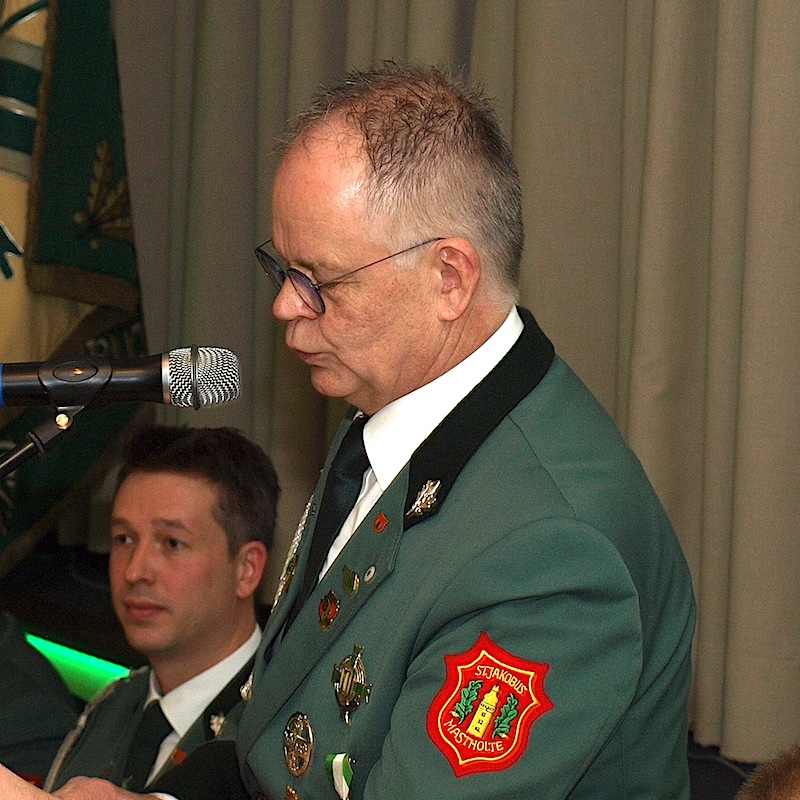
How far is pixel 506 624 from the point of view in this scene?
3.48ft

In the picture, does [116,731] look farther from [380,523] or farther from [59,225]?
[59,225]

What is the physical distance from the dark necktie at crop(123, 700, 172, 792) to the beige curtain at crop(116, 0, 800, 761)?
0.92 meters

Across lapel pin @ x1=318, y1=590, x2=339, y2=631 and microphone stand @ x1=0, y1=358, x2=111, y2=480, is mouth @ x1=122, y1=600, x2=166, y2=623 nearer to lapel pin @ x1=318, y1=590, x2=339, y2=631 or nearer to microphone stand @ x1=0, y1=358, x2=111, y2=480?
lapel pin @ x1=318, y1=590, x2=339, y2=631

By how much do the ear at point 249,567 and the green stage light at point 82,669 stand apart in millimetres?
1095

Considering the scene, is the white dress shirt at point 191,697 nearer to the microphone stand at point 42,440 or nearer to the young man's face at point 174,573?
the young man's face at point 174,573

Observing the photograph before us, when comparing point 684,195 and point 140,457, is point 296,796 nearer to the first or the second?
point 140,457

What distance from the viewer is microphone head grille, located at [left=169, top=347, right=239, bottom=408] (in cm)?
107

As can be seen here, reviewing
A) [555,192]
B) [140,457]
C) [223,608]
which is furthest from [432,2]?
[223,608]

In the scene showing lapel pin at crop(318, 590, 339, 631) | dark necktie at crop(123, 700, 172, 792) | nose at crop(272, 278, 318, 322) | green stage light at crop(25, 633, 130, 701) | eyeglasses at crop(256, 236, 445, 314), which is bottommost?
green stage light at crop(25, 633, 130, 701)

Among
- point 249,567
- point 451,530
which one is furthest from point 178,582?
point 451,530

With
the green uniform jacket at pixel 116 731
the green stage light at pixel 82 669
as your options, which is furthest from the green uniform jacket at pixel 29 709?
the green stage light at pixel 82 669

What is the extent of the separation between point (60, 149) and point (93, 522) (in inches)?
45.4

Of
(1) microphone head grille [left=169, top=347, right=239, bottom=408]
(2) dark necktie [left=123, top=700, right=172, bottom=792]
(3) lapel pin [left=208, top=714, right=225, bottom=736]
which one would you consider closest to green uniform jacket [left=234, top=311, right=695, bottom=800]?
(1) microphone head grille [left=169, top=347, right=239, bottom=408]

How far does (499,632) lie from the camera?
106 centimetres
